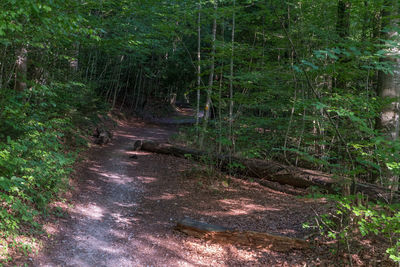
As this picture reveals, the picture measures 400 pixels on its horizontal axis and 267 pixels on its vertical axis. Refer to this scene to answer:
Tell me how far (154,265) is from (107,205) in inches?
109

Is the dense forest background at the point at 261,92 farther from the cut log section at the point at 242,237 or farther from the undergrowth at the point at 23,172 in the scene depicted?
the cut log section at the point at 242,237

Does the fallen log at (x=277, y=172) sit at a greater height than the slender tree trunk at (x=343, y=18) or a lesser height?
lesser

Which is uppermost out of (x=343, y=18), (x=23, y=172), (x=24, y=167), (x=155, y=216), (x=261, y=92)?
(x=343, y=18)

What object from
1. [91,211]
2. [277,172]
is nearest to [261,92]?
[277,172]

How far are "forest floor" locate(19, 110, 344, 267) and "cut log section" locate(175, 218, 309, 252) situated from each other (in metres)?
0.12

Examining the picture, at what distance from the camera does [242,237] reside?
5781 millimetres

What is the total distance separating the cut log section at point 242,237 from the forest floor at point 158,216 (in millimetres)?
119

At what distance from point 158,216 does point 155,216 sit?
7cm

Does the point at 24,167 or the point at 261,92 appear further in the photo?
the point at 261,92

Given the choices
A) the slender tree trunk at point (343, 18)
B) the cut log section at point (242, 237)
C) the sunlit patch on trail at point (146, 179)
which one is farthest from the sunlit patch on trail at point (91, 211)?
the slender tree trunk at point (343, 18)

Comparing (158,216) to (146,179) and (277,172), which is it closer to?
(146,179)

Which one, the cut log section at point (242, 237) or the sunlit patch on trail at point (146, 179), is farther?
the sunlit patch on trail at point (146, 179)

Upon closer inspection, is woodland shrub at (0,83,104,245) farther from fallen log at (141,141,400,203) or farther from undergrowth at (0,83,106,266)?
fallen log at (141,141,400,203)

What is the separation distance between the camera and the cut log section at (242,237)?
552cm
